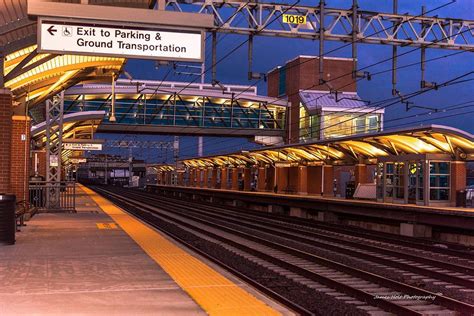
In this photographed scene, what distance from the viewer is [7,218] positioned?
41.6 ft

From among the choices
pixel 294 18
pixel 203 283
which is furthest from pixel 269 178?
pixel 203 283

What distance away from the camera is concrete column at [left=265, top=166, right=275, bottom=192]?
1970 inches

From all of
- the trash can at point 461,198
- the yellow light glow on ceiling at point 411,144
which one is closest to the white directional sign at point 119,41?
the trash can at point 461,198

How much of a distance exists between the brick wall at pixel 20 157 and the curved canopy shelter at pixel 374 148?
13673mm

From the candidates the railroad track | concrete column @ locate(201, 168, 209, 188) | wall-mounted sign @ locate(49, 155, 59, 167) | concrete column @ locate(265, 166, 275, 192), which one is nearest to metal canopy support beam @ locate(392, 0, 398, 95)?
the railroad track

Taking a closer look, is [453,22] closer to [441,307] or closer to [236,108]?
[441,307]

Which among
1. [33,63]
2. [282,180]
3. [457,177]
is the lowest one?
[282,180]

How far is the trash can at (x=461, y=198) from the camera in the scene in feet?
76.3

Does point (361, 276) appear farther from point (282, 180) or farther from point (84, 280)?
point (282, 180)

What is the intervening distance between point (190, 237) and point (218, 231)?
12.3ft

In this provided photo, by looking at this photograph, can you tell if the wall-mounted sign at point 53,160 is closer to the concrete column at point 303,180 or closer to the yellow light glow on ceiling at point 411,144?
the yellow light glow on ceiling at point 411,144

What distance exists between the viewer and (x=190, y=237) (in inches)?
778

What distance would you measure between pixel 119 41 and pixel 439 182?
17644 millimetres

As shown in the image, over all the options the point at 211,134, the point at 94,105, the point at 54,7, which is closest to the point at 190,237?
the point at 54,7
